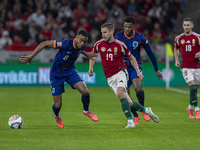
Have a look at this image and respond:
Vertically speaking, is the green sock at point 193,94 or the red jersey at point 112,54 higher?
the red jersey at point 112,54

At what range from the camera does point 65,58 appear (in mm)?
7488

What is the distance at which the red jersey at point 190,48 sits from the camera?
29.5 ft

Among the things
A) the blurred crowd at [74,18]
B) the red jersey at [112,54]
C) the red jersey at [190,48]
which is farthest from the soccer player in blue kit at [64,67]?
the blurred crowd at [74,18]

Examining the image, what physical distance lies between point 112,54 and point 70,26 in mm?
13453

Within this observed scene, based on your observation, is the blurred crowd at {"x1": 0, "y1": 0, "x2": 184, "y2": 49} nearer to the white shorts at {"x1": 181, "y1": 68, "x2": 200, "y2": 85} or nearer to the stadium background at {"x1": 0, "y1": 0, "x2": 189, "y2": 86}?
the stadium background at {"x1": 0, "y1": 0, "x2": 189, "y2": 86}

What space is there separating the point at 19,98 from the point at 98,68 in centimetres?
597

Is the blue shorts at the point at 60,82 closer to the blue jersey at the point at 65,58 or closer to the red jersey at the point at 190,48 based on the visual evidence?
the blue jersey at the point at 65,58

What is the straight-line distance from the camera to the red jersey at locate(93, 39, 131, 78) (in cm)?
709

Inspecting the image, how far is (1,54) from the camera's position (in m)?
18.0

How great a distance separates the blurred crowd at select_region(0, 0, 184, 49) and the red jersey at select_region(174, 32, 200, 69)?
1001 centimetres

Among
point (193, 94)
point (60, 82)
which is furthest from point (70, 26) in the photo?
point (60, 82)

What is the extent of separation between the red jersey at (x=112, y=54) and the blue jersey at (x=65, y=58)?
0.52 m

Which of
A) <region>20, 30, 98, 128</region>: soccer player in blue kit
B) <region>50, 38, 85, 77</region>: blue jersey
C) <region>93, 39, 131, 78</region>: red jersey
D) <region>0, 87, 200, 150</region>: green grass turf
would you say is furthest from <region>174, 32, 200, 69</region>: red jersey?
<region>50, 38, 85, 77</region>: blue jersey

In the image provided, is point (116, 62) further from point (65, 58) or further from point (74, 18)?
point (74, 18)
